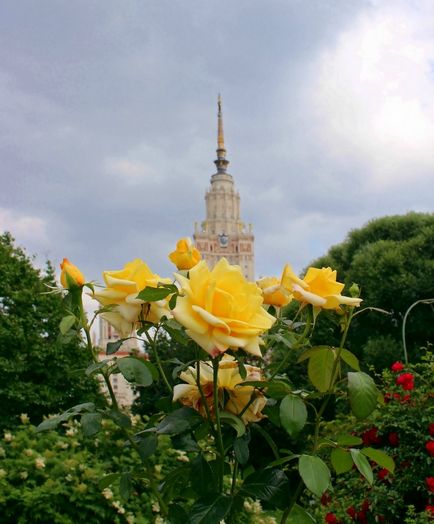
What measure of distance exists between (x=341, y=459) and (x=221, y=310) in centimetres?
58

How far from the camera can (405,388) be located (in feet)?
12.2

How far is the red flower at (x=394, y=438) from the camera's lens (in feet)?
12.0

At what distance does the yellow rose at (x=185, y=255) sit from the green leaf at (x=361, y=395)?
1.67ft

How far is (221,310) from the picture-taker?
52.6 inches

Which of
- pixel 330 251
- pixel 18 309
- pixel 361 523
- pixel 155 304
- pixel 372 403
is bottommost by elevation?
pixel 361 523

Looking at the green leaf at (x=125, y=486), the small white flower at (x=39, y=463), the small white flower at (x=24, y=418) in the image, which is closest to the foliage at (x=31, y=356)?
the small white flower at (x=24, y=418)

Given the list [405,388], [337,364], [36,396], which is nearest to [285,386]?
[337,364]

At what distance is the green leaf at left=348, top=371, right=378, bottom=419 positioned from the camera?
1433mm

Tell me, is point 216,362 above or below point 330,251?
below

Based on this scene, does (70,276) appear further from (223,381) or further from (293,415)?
(293,415)

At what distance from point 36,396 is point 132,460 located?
6949mm

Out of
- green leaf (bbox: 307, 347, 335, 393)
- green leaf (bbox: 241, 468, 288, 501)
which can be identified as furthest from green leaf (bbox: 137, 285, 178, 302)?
green leaf (bbox: 241, 468, 288, 501)

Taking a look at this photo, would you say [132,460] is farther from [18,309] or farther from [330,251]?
[330,251]

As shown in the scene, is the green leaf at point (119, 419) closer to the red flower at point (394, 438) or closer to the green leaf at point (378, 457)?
the green leaf at point (378, 457)
